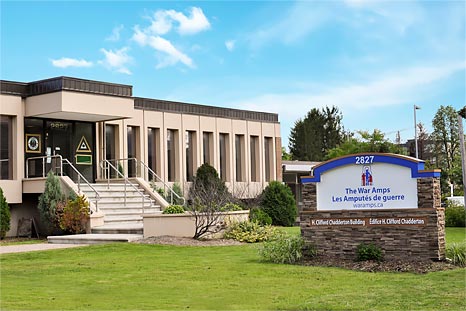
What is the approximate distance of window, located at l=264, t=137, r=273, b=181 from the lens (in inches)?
1507

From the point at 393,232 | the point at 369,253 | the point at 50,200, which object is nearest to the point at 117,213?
the point at 50,200

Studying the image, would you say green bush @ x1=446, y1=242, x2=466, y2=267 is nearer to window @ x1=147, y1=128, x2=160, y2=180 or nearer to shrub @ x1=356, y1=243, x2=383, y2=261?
shrub @ x1=356, y1=243, x2=383, y2=261

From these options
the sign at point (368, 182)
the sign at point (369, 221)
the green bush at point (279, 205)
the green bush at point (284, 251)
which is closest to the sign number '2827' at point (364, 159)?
the sign at point (368, 182)

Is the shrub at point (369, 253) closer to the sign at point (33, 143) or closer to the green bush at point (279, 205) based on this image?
the green bush at point (279, 205)

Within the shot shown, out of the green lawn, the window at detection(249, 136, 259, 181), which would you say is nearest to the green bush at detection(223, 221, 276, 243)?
the green lawn

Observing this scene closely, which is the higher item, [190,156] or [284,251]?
[190,156]

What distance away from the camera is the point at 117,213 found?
24.8 metres

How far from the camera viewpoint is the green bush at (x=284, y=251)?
1483 centimetres

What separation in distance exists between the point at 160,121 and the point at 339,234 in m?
18.5

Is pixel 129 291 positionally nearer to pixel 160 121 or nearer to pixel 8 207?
pixel 8 207

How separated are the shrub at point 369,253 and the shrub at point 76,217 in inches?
460

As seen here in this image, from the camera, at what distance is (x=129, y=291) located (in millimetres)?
11070

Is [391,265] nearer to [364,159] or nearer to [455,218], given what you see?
[364,159]

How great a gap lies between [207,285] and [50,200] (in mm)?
14539
